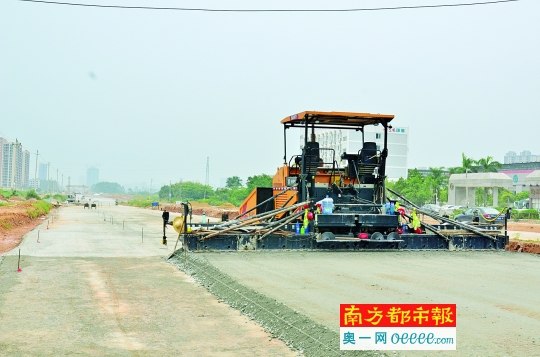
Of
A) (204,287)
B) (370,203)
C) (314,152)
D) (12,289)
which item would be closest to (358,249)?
(370,203)

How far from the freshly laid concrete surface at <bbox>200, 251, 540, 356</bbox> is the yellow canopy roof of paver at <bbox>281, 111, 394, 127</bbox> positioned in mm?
3601

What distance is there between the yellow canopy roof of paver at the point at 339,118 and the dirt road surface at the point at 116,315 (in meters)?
5.21

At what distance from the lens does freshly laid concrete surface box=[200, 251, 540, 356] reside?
7.04 meters

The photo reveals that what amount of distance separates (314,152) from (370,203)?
6.25 feet

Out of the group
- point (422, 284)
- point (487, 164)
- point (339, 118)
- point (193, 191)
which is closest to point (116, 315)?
point (422, 284)

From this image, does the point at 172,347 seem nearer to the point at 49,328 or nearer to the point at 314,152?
the point at 49,328

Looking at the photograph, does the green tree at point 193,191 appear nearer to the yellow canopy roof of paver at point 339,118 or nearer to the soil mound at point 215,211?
the soil mound at point 215,211

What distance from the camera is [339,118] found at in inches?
650

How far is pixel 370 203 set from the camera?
633 inches

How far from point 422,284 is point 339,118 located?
7.02m

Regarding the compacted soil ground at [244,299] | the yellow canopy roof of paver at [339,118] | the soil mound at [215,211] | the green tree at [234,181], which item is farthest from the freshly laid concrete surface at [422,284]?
the green tree at [234,181]

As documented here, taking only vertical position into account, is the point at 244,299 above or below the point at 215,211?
below

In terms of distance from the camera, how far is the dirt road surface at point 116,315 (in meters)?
6.98

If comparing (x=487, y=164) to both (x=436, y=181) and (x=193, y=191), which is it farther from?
(x=193, y=191)
